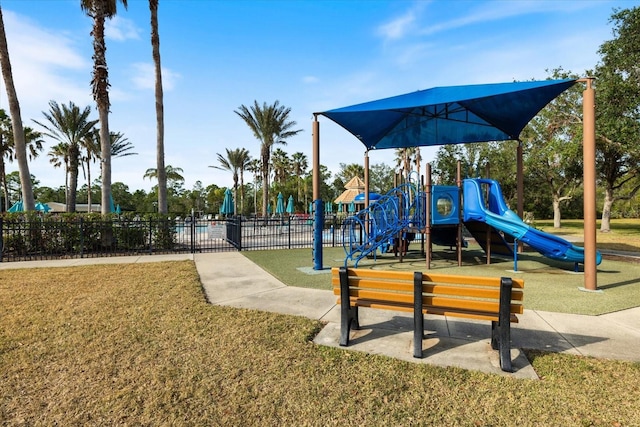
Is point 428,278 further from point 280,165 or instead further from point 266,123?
point 280,165

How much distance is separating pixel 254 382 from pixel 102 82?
16212 mm

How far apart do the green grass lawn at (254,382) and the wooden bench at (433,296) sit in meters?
0.43

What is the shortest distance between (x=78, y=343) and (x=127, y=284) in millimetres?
3500

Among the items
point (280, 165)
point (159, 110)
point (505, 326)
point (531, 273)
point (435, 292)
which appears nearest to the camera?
point (505, 326)

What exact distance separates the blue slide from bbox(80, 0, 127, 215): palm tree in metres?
14.5

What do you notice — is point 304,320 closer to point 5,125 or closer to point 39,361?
point 39,361

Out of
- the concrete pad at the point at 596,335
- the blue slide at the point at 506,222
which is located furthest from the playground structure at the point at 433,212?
the concrete pad at the point at 596,335

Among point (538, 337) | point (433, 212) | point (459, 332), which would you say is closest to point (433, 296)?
point (459, 332)

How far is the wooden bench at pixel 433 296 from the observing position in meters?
3.45

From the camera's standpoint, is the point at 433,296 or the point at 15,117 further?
the point at 15,117

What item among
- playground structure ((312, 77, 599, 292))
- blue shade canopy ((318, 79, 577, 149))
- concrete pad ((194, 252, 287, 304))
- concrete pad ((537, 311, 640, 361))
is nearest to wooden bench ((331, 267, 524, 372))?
concrete pad ((537, 311, 640, 361))

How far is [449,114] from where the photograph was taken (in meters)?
11.8

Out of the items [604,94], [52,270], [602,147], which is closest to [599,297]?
[52,270]

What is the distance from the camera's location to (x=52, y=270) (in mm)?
9234
